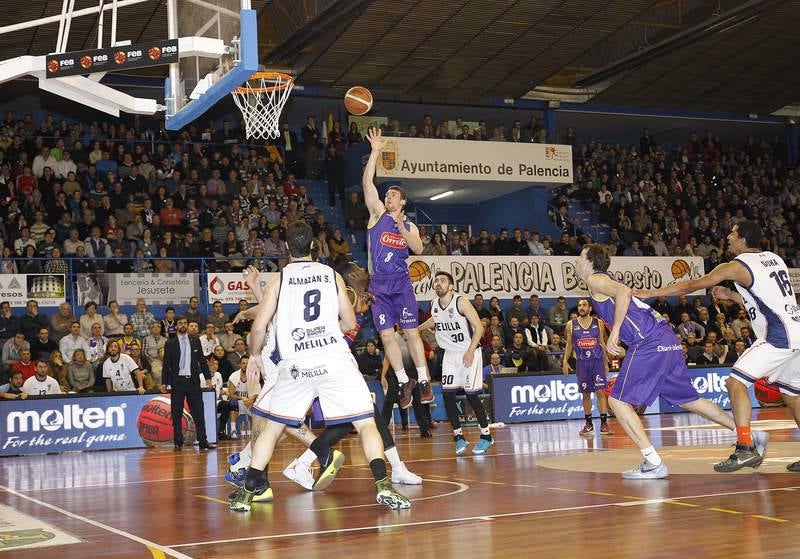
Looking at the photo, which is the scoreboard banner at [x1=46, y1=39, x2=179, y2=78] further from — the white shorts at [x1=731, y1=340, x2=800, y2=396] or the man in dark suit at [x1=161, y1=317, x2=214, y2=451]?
the man in dark suit at [x1=161, y1=317, x2=214, y2=451]

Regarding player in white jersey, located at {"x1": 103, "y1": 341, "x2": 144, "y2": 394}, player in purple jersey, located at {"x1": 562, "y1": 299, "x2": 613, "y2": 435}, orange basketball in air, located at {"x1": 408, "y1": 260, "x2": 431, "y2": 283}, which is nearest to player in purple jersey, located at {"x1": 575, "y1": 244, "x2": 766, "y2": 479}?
player in purple jersey, located at {"x1": 562, "y1": 299, "x2": 613, "y2": 435}

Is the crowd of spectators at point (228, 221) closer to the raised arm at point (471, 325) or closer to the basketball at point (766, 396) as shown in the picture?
the basketball at point (766, 396)

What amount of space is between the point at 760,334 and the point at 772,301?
347 millimetres

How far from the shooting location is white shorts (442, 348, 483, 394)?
12.6m

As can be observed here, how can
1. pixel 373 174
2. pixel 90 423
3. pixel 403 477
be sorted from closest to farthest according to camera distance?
pixel 403 477 → pixel 373 174 → pixel 90 423

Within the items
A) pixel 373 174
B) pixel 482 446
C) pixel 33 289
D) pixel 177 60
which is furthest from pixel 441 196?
pixel 373 174

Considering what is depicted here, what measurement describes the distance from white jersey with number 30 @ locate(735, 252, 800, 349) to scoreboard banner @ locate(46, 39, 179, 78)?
20.1 feet

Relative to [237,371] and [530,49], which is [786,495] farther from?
[530,49]

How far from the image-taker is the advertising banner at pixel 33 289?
2062 cm

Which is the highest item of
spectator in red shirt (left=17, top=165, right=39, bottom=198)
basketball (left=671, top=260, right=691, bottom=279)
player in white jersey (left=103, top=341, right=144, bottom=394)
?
spectator in red shirt (left=17, top=165, right=39, bottom=198)

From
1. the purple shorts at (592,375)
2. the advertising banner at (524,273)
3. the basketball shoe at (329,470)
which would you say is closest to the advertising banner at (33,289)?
the advertising banner at (524,273)

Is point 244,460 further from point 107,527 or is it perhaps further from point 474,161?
point 474,161

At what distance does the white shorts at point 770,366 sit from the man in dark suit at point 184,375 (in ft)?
32.7

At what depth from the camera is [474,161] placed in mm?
28375
